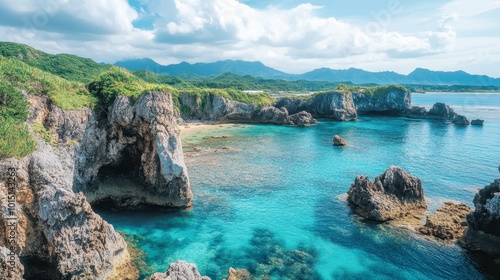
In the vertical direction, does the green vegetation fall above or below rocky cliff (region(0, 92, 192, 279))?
above

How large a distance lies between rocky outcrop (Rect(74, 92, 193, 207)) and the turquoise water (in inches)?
87.5

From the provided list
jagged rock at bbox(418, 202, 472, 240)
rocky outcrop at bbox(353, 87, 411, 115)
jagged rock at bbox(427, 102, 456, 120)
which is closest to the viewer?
jagged rock at bbox(418, 202, 472, 240)

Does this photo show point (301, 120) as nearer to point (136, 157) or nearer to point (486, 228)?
point (136, 157)

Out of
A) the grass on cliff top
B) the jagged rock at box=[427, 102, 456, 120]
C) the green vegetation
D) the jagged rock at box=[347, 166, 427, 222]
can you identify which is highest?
the green vegetation

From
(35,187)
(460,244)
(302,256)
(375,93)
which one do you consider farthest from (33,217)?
(375,93)

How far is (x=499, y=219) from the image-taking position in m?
23.3

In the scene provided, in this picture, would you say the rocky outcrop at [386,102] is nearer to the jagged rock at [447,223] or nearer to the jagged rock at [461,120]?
the jagged rock at [461,120]

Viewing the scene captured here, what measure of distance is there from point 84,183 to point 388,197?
2909 cm

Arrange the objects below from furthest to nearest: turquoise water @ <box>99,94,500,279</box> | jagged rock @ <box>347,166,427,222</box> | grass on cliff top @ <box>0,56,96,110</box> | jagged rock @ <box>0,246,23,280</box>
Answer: jagged rock @ <box>347,166,427,222</box>
turquoise water @ <box>99,94,500,279</box>
grass on cliff top @ <box>0,56,96,110</box>
jagged rock @ <box>0,246,23,280</box>

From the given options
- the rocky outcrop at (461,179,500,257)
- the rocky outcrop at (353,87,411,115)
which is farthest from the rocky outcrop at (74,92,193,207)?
the rocky outcrop at (353,87,411,115)

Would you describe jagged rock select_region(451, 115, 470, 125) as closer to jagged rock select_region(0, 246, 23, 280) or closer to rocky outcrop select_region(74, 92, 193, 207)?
rocky outcrop select_region(74, 92, 193, 207)

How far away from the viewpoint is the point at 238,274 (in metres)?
20.2

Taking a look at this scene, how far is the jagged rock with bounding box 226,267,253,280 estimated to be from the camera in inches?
767

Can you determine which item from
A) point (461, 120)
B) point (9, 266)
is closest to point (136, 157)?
point (9, 266)
